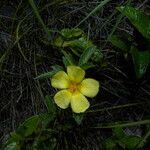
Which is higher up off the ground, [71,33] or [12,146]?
[71,33]

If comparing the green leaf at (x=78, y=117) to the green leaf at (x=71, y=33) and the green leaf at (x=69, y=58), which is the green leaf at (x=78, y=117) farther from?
the green leaf at (x=71, y=33)

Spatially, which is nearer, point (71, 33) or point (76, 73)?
point (76, 73)

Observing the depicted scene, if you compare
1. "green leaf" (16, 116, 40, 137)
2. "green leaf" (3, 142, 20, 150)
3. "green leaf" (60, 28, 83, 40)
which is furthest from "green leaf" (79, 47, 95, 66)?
"green leaf" (3, 142, 20, 150)

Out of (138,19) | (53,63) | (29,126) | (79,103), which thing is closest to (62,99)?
(79,103)

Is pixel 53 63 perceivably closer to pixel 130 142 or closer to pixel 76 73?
pixel 76 73

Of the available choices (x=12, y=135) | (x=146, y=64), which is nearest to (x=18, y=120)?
(x=12, y=135)

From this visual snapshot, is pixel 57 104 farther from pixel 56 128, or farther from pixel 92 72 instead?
pixel 92 72

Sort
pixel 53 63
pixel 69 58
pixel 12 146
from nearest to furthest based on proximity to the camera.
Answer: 1. pixel 12 146
2. pixel 69 58
3. pixel 53 63

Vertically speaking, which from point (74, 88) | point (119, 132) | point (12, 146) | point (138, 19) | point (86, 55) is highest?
point (138, 19)
